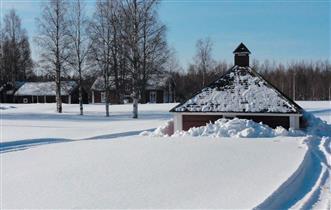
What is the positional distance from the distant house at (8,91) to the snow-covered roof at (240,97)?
5783 centimetres

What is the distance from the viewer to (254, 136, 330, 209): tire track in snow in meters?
8.17

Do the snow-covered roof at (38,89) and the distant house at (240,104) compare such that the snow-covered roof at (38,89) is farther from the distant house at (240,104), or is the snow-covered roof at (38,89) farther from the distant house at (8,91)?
the distant house at (240,104)

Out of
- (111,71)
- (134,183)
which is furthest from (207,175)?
(111,71)

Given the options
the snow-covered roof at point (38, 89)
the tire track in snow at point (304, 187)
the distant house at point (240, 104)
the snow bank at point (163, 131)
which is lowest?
the tire track in snow at point (304, 187)

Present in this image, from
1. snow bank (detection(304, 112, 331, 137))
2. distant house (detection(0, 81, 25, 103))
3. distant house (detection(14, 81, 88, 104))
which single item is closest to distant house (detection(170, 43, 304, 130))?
snow bank (detection(304, 112, 331, 137))

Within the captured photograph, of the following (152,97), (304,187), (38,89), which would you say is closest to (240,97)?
(304,187)

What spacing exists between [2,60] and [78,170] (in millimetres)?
70593

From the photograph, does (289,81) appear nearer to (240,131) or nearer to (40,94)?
(40,94)

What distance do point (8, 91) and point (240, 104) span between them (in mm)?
61607

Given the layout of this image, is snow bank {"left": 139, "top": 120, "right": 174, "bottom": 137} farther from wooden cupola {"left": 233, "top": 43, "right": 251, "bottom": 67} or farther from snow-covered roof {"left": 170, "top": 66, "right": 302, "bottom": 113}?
wooden cupola {"left": 233, "top": 43, "right": 251, "bottom": 67}

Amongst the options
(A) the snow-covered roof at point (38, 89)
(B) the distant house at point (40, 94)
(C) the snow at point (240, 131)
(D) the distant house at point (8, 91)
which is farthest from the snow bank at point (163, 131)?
(D) the distant house at point (8, 91)

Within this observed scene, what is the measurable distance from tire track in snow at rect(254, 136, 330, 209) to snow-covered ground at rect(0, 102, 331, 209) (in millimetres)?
19

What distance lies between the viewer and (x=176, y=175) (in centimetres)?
1066

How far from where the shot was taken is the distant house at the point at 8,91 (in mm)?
75312
